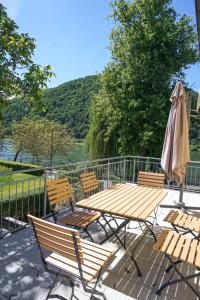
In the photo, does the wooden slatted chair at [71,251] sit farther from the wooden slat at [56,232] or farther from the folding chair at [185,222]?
the folding chair at [185,222]

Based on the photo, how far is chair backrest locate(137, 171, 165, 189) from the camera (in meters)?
5.32

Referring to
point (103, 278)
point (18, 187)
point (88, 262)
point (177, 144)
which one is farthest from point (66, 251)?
point (18, 187)

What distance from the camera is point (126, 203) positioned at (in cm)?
365

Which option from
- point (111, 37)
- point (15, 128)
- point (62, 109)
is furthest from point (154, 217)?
point (62, 109)

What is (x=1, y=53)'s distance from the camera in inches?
206

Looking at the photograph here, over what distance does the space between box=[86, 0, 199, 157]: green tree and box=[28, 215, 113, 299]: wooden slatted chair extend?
11.4 m

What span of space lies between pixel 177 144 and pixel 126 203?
1.65m

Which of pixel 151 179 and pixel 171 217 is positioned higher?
pixel 151 179

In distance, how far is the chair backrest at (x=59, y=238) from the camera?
220 centimetres

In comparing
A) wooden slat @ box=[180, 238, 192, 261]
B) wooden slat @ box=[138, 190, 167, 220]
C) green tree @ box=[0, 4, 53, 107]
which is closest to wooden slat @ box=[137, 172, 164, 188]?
wooden slat @ box=[138, 190, 167, 220]

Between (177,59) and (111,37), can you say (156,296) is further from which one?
(111,37)

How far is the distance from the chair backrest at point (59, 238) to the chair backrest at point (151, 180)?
10.7 feet

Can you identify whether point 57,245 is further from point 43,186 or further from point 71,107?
point 71,107

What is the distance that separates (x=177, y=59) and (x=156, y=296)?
13.2 m
